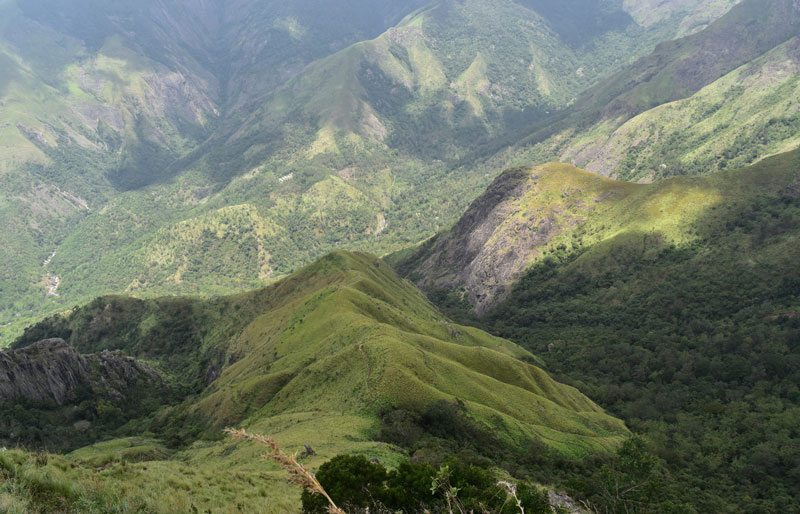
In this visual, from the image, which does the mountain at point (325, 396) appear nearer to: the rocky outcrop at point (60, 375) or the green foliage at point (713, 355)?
the rocky outcrop at point (60, 375)

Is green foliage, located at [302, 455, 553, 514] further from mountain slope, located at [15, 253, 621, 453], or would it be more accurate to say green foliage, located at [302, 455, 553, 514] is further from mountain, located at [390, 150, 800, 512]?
mountain, located at [390, 150, 800, 512]

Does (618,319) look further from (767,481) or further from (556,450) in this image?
(556,450)

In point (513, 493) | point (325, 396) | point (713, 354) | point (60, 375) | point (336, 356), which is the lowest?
point (713, 354)

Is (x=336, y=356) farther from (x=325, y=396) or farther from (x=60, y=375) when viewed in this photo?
(x=60, y=375)

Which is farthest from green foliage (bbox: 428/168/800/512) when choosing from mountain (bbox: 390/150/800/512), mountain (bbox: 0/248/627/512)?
mountain (bbox: 0/248/627/512)

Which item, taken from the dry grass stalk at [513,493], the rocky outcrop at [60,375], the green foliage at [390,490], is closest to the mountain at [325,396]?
the green foliage at [390,490]

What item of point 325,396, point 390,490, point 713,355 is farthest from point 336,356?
point 713,355

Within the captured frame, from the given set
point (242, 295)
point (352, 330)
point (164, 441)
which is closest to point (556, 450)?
point (352, 330)
